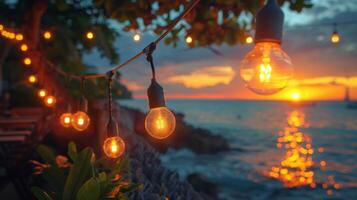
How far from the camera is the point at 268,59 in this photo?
1.81 meters

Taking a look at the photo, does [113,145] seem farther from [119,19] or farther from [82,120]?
[119,19]

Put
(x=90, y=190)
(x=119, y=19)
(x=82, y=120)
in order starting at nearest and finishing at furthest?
(x=90, y=190) < (x=82, y=120) < (x=119, y=19)

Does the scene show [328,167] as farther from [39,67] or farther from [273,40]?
[273,40]

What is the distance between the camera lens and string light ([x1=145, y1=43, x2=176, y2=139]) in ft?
8.04

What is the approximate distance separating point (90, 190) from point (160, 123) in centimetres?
185

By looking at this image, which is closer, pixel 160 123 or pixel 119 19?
pixel 160 123

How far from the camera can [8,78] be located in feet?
83.1

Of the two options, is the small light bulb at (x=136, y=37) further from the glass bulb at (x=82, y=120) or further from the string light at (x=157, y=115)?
the string light at (x=157, y=115)

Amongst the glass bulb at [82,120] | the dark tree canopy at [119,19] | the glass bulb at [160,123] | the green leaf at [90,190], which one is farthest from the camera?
the dark tree canopy at [119,19]

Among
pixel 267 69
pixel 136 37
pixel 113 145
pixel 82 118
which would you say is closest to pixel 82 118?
pixel 82 118

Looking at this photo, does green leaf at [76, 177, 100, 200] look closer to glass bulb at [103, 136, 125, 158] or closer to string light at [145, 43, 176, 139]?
glass bulb at [103, 136, 125, 158]

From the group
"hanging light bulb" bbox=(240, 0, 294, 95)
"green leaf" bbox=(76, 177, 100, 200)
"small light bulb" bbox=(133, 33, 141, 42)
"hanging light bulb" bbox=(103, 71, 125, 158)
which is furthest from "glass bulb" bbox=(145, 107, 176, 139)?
"small light bulb" bbox=(133, 33, 141, 42)

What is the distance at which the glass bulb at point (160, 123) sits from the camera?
2.45m

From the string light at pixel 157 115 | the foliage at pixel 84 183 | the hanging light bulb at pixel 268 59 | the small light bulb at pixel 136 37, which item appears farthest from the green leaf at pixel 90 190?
the small light bulb at pixel 136 37
